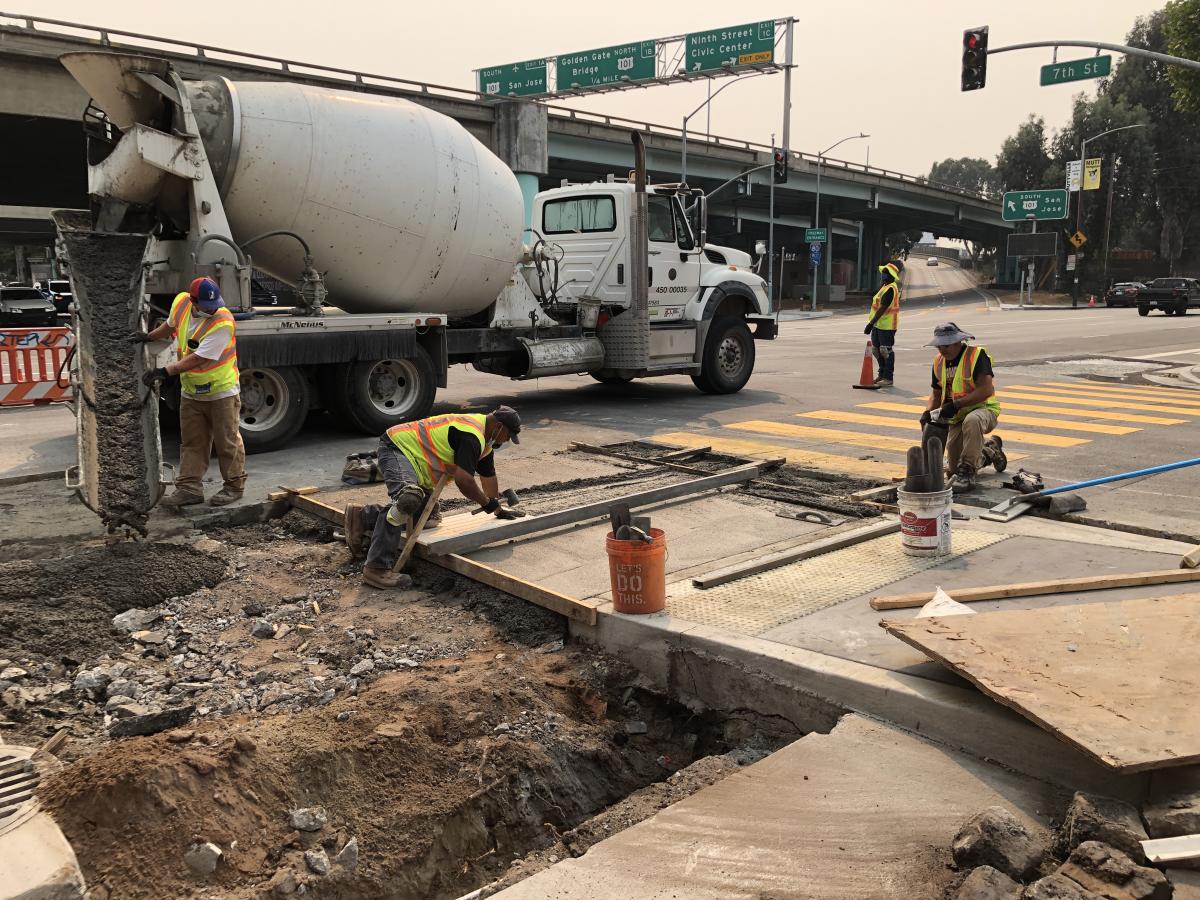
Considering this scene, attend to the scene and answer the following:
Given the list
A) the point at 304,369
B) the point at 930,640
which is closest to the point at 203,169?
the point at 304,369

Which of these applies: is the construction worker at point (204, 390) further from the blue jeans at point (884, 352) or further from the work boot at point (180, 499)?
the blue jeans at point (884, 352)

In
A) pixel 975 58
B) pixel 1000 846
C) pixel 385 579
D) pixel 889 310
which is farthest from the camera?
pixel 975 58

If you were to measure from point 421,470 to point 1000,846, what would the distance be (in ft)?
12.8

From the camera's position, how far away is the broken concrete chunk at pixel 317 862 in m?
3.20

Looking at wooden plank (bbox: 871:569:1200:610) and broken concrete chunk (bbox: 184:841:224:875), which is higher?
wooden plank (bbox: 871:569:1200:610)

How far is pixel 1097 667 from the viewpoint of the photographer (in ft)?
11.7

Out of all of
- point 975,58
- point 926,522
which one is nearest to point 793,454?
point 926,522

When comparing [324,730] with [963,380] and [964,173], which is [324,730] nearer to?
[963,380]

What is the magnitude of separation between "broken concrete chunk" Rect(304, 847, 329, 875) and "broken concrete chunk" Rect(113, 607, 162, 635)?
7.36 feet

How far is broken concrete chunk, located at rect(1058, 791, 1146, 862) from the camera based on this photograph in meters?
2.78

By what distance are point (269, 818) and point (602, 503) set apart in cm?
374

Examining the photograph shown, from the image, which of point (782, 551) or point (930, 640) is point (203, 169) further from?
point (930, 640)

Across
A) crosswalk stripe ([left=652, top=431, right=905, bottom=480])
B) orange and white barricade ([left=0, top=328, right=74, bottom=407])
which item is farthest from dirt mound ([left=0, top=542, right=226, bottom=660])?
orange and white barricade ([left=0, top=328, right=74, bottom=407])

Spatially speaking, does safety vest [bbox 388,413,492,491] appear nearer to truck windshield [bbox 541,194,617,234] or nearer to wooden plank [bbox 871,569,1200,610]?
wooden plank [bbox 871,569,1200,610]
